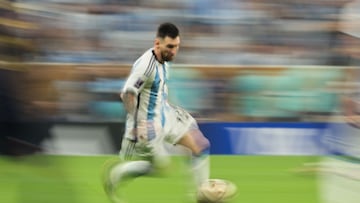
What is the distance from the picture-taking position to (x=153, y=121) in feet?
22.7

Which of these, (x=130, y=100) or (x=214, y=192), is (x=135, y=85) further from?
(x=214, y=192)

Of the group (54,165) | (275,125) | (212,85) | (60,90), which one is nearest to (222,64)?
(212,85)

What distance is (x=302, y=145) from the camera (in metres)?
9.62

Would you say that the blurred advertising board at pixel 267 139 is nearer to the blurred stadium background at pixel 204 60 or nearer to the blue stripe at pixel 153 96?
the blurred stadium background at pixel 204 60

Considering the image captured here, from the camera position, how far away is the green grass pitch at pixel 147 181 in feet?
25.3

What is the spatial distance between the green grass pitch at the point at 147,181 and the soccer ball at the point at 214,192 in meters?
1.06

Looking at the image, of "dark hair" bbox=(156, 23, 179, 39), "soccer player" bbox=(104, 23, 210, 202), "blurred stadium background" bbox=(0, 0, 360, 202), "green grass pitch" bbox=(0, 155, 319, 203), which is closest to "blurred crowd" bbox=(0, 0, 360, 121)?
"blurred stadium background" bbox=(0, 0, 360, 202)

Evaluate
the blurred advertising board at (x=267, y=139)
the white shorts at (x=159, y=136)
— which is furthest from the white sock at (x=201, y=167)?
→ the blurred advertising board at (x=267, y=139)

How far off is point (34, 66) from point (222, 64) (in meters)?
1.97

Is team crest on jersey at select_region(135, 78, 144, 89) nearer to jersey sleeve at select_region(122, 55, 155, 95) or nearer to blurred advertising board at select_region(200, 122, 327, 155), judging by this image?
jersey sleeve at select_region(122, 55, 155, 95)

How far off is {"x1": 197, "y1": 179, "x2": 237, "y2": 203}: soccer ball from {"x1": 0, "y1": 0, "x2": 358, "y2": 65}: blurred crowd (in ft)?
12.6

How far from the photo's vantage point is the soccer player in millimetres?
6738

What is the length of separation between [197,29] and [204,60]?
0.36m

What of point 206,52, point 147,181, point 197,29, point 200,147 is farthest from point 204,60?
point 200,147
